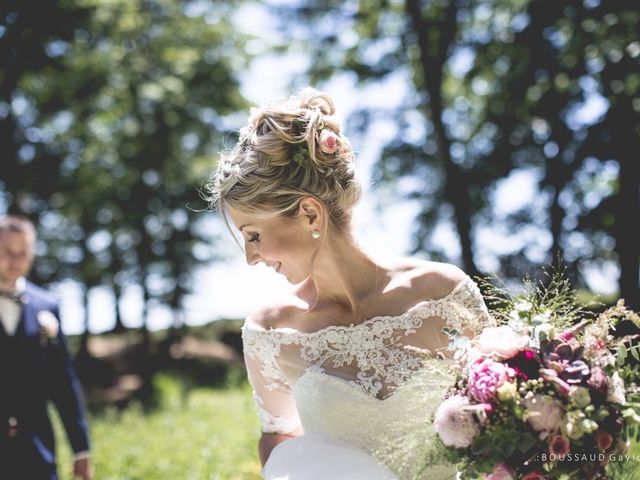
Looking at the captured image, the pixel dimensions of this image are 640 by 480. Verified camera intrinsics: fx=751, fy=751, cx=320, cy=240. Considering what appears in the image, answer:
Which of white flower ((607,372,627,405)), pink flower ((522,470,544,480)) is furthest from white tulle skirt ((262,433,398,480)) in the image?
white flower ((607,372,627,405))

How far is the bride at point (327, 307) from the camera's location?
2.91m

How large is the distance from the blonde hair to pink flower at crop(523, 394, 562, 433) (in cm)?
128

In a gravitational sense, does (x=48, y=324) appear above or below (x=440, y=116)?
below

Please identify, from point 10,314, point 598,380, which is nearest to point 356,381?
point 598,380

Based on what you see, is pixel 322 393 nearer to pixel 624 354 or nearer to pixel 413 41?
pixel 624 354

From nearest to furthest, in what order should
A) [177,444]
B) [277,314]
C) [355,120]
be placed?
[277,314] → [177,444] → [355,120]

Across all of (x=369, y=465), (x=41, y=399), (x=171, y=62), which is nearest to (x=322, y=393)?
(x=369, y=465)

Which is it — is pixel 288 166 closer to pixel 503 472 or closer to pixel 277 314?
pixel 277 314

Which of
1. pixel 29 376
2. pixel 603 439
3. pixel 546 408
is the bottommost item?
pixel 29 376

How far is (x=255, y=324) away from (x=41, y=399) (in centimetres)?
182

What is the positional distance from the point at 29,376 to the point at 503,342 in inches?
123

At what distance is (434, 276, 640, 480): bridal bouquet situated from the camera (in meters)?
2.09

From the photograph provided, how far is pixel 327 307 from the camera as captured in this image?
3264 millimetres

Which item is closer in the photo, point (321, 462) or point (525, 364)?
point (525, 364)
